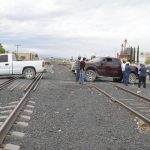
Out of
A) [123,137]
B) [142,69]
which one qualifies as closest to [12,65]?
[142,69]

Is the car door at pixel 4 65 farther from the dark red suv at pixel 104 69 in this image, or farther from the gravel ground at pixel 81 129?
the gravel ground at pixel 81 129

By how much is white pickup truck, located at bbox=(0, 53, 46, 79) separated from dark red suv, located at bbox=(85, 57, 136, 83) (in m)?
3.64

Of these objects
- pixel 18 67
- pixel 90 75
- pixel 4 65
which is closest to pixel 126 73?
pixel 90 75

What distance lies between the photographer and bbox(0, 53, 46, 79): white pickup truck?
33781 millimetres

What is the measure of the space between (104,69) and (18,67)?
602 cm

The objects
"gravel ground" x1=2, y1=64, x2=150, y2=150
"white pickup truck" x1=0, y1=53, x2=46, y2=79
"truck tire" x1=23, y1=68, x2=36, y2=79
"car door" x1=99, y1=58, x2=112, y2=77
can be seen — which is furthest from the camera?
"truck tire" x1=23, y1=68, x2=36, y2=79

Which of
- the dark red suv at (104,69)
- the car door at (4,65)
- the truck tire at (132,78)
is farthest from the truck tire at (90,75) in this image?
the car door at (4,65)

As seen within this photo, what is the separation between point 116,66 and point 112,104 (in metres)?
17.5

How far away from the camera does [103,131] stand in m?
10.7

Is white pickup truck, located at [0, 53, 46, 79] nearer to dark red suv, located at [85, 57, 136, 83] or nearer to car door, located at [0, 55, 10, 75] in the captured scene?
car door, located at [0, 55, 10, 75]

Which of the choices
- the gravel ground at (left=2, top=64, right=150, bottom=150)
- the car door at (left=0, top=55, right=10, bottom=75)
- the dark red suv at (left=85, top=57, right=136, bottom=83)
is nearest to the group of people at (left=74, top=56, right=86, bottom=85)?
the dark red suv at (left=85, top=57, right=136, bottom=83)

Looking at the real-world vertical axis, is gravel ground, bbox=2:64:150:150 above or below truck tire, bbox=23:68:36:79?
above

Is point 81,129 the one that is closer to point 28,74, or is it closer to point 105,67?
point 105,67

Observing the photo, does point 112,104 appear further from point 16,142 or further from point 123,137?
point 16,142
